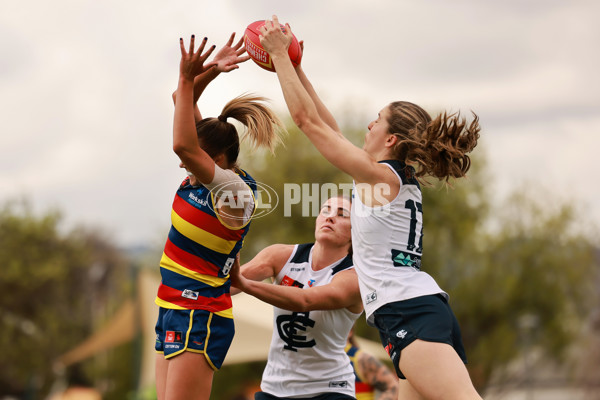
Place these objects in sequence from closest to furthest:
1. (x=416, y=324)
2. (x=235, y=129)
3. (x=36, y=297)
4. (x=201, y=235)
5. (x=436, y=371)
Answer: (x=436, y=371) → (x=416, y=324) → (x=201, y=235) → (x=235, y=129) → (x=36, y=297)

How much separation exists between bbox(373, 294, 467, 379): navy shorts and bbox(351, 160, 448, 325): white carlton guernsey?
1.9 inches

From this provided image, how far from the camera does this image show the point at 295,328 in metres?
5.58

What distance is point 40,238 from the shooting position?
42438 millimetres

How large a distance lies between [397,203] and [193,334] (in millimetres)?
1397

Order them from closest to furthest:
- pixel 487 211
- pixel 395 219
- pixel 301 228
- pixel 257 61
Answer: pixel 395 219
pixel 257 61
pixel 301 228
pixel 487 211

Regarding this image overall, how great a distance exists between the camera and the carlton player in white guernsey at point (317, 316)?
18.0 feet

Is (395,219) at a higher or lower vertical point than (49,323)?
higher

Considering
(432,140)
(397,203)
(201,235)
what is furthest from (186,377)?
(432,140)

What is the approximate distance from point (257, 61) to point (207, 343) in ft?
5.87

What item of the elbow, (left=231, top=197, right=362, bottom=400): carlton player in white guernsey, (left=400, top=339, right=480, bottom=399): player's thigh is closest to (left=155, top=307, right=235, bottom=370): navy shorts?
(left=231, top=197, right=362, bottom=400): carlton player in white guernsey

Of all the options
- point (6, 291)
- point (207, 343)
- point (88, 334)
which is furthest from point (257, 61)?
point (88, 334)

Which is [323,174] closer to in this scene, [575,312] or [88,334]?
[575,312]

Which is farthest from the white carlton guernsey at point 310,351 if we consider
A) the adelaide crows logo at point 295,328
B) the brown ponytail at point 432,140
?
the brown ponytail at point 432,140

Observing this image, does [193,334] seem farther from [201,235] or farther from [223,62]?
[223,62]
